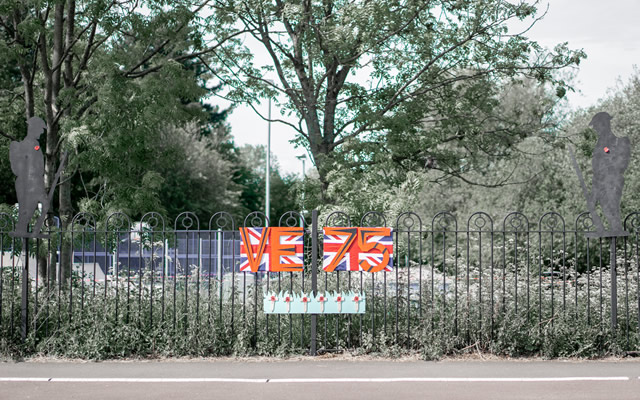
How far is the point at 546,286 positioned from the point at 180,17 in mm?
9183

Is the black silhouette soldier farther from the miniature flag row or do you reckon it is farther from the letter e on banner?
the letter e on banner

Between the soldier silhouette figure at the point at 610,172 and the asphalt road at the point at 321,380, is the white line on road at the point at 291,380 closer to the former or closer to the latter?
the asphalt road at the point at 321,380

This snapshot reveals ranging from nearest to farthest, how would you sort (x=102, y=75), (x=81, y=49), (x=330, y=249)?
1. (x=330, y=249)
2. (x=102, y=75)
3. (x=81, y=49)

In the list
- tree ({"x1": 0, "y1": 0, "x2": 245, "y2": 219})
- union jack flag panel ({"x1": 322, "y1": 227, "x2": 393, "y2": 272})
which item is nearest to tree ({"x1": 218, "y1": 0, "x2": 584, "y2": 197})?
tree ({"x1": 0, "y1": 0, "x2": 245, "y2": 219})

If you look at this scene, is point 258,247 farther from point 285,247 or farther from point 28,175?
point 28,175

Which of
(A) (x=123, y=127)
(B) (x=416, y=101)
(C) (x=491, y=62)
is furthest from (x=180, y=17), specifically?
(C) (x=491, y=62)

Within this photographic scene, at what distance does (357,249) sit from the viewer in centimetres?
952

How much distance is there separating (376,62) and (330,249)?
741cm

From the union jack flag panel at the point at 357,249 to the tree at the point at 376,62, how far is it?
533cm

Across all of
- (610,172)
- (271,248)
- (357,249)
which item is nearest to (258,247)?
(271,248)

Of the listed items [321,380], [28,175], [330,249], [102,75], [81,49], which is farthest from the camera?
[81,49]

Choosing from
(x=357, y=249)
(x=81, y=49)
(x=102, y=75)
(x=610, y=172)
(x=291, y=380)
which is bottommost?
(x=291, y=380)

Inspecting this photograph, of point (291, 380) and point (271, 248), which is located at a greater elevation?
point (271, 248)

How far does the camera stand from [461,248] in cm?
3059
